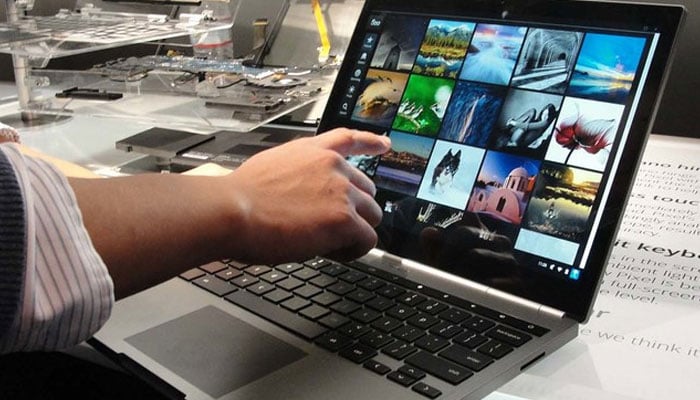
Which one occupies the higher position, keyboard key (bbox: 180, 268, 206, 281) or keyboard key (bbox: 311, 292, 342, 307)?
keyboard key (bbox: 311, 292, 342, 307)

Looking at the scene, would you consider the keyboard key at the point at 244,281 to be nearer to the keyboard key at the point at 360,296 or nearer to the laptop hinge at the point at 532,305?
the keyboard key at the point at 360,296

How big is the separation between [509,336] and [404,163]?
226mm

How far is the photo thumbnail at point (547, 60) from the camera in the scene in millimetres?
646

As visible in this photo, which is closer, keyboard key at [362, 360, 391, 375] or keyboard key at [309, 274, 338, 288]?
keyboard key at [362, 360, 391, 375]

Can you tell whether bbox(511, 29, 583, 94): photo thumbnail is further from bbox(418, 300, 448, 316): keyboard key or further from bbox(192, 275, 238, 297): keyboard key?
bbox(192, 275, 238, 297): keyboard key

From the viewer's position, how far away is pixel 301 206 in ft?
1.81

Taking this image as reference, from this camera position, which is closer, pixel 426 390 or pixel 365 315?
pixel 426 390

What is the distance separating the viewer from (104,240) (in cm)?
45

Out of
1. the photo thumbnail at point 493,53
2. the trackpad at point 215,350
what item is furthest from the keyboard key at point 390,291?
the photo thumbnail at point 493,53

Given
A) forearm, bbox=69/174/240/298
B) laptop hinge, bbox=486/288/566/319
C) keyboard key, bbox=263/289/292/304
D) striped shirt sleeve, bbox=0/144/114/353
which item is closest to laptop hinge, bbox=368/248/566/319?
laptop hinge, bbox=486/288/566/319

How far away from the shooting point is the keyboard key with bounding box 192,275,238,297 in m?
0.64

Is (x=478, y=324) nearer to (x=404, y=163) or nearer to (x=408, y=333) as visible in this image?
(x=408, y=333)

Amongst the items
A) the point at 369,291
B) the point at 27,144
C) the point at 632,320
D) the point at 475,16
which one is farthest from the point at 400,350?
the point at 27,144

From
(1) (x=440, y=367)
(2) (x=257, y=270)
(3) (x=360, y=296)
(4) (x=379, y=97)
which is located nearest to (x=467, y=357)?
(1) (x=440, y=367)
